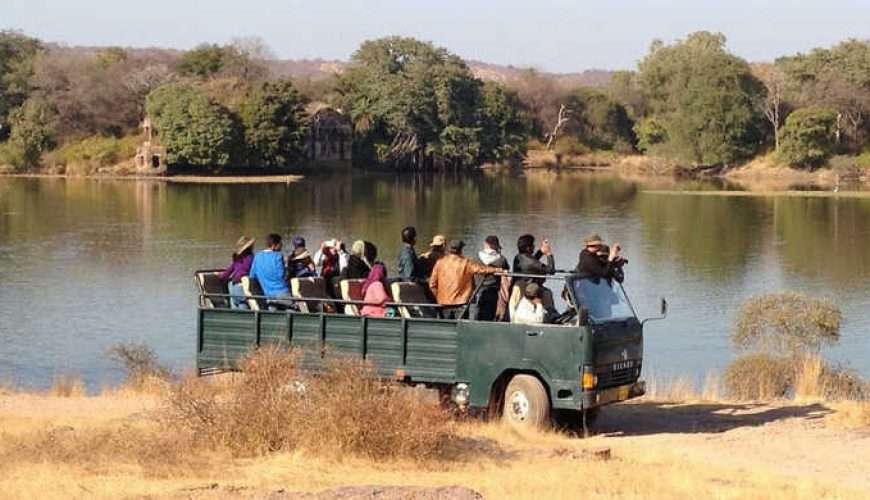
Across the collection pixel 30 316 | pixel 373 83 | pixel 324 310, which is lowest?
pixel 30 316

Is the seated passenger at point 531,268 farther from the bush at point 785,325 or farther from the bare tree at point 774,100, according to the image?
the bare tree at point 774,100

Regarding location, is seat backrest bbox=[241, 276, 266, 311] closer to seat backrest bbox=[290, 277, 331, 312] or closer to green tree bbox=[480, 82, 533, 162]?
seat backrest bbox=[290, 277, 331, 312]

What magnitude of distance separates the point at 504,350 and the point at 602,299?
1221 millimetres

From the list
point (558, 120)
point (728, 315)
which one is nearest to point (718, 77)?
point (558, 120)

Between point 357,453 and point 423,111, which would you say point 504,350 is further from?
point 423,111

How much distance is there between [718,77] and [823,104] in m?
8.70

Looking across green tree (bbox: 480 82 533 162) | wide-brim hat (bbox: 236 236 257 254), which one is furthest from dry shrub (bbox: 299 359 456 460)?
green tree (bbox: 480 82 533 162)

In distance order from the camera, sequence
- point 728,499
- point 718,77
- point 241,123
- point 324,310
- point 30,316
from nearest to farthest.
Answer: point 728,499 → point 324,310 → point 30,316 → point 241,123 → point 718,77

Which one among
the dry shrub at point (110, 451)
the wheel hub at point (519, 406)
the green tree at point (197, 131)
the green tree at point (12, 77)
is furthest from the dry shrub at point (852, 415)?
the green tree at point (12, 77)

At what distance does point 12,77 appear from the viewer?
11106 cm

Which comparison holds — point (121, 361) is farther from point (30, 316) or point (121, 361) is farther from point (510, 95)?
point (510, 95)

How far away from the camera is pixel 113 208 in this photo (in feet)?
220

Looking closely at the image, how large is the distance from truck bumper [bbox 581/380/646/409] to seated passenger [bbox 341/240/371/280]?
349 centimetres

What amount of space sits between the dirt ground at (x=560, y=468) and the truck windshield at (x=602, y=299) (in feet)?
4.23
